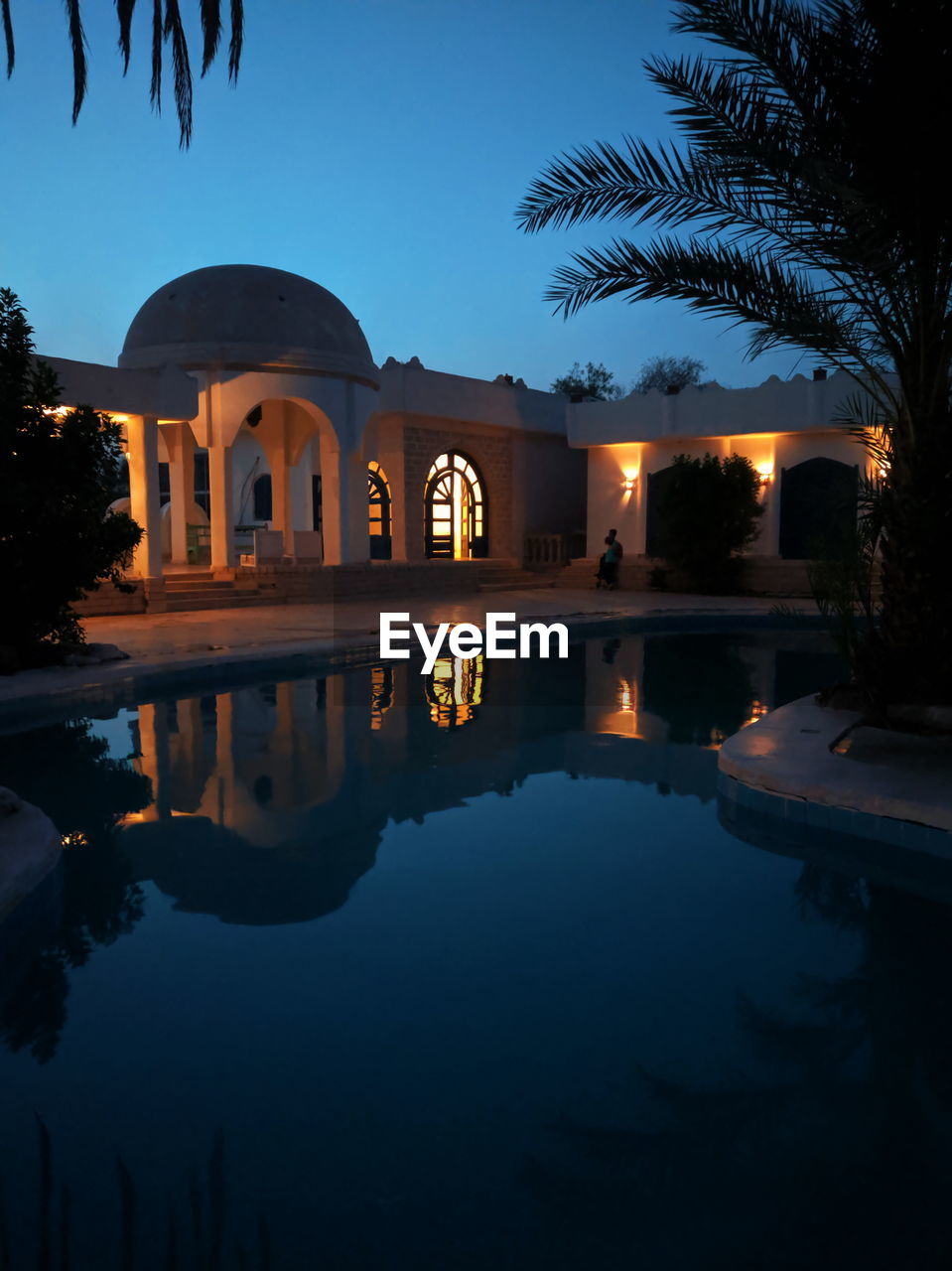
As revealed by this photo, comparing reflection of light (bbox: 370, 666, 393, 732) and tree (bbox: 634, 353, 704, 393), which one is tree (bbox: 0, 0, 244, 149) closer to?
reflection of light (bbox: 370, 666, 393, 732)

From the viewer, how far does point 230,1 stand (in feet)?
15.8

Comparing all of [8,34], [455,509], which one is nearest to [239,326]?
[455,509]

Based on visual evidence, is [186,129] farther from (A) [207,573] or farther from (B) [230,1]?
(A) [207,573]

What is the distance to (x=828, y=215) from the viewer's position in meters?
6.20

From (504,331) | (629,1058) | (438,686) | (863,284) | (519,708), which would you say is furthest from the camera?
(504,331)

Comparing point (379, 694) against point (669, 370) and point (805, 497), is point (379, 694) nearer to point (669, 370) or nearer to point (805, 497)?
point (805, 497)

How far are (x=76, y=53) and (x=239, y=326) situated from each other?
12.5 m

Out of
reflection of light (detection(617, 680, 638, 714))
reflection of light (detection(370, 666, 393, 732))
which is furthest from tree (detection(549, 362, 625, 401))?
reflection of light (detection(617, 680, 638, 714))

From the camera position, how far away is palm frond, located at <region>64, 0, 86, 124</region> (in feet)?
14.9

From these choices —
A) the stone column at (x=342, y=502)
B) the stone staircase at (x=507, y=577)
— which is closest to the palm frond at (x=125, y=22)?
the stone column at (x=342, y=502)

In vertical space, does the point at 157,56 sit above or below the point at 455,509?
above

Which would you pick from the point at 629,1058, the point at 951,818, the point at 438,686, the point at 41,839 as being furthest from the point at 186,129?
the point at 438,686

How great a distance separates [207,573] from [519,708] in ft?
31.2

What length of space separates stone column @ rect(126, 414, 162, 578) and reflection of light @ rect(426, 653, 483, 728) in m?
5.63
